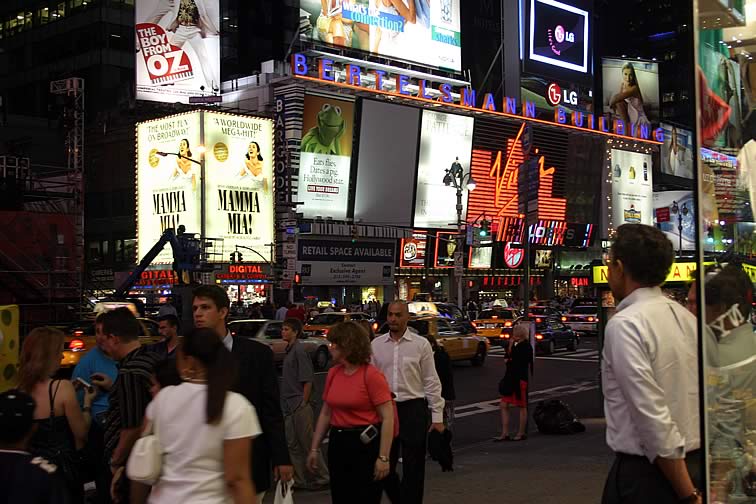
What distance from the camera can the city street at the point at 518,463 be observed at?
32.9 feet

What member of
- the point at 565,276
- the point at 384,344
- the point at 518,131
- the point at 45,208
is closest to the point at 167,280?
the point at 45,208

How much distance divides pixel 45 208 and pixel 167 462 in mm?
34774

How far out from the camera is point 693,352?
408 cm

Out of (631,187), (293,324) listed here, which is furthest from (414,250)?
(293,324)

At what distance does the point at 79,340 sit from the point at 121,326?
16.2m

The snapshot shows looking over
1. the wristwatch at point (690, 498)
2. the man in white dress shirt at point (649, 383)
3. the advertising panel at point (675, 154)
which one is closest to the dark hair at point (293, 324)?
the man in white dress shirt at point (649, 383)

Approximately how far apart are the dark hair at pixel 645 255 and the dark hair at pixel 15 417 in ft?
8.45

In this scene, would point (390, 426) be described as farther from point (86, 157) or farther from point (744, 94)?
point (86, 157)

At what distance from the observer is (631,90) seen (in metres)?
97.3

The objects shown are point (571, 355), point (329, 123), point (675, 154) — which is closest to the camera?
point (571, 355)

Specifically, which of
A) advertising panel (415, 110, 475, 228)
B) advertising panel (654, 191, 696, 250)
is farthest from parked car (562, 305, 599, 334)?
advertising panel (654, 191, 696, 250)

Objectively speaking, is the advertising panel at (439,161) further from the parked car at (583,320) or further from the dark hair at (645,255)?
the dark hair at (645,255)

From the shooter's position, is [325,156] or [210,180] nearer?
[210,180]

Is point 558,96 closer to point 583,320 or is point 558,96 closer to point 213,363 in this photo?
point 583,320
